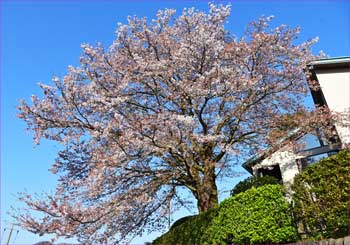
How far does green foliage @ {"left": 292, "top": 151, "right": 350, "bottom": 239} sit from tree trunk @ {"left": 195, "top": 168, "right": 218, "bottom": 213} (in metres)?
2.62

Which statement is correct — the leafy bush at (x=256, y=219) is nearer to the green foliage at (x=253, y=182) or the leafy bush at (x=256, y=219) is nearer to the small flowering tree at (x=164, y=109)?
the small flowering tree at (x=164, y=109)

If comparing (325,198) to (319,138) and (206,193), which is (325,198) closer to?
(206,193)

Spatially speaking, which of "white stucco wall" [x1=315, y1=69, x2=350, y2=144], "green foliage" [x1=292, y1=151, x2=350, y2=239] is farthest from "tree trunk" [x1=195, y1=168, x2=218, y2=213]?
"white stucco wall" [x1=315, y1=69, x2=350, y2=144]

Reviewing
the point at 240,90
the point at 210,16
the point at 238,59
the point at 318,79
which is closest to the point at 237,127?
the point at 240,90

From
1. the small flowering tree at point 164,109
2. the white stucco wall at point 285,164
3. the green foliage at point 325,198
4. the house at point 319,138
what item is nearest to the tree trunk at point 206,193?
the small flowering tree at point 164,109

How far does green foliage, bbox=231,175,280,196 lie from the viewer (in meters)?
8.75

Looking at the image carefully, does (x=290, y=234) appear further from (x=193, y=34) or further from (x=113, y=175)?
(x=193, y=34)

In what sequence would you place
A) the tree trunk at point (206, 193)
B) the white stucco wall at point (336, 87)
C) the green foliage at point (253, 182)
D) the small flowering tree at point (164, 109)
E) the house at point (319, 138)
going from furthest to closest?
the white stucco wall at point (336, 87), the house at point (319, 138), the green foliage at point (253, 182), the tree trunk at point (206, 193), the small flowering tree at point (164, 109)

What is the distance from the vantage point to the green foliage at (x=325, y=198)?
5082 millimetres

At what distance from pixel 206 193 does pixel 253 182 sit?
2077 millimetres

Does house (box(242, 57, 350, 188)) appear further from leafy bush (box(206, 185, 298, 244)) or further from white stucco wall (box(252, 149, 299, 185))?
leafy bush (box(206, 185, 298, 244))

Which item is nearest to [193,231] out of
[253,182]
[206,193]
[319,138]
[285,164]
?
[206,193]

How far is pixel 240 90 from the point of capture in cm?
764

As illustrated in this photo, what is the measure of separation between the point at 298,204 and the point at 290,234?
650 mm
